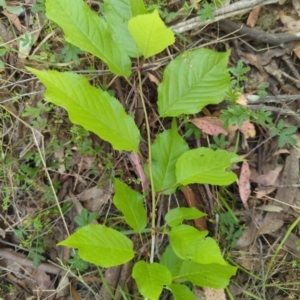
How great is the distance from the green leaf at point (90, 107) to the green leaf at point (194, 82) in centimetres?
17

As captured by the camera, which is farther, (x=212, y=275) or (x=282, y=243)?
(x=282, y=243)

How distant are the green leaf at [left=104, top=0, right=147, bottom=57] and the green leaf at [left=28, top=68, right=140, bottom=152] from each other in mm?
217

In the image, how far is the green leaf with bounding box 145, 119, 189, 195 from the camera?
5.18 ft

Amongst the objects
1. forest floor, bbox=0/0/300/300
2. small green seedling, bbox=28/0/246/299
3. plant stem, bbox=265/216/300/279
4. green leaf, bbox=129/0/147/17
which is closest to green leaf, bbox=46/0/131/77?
small green seedling, bbox=28/0/246/299

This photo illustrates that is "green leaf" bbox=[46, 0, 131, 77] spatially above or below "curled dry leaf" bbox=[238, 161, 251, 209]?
above

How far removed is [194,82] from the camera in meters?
1.49

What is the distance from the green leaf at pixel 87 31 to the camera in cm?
139

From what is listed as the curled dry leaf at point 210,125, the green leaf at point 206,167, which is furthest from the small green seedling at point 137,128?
the curled dry leaf at point 210,125

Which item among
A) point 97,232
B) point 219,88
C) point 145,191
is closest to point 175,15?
point 219,88

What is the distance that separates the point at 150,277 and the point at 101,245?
7.8 inches

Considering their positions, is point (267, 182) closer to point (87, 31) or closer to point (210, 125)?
point (210, 125)

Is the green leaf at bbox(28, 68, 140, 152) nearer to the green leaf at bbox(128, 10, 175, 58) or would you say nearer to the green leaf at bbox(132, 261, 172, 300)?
the green leaf at bbox(128, 10, 175, 58)

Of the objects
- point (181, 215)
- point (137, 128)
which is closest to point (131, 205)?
point (181, 215)

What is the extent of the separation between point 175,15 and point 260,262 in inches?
42.1
